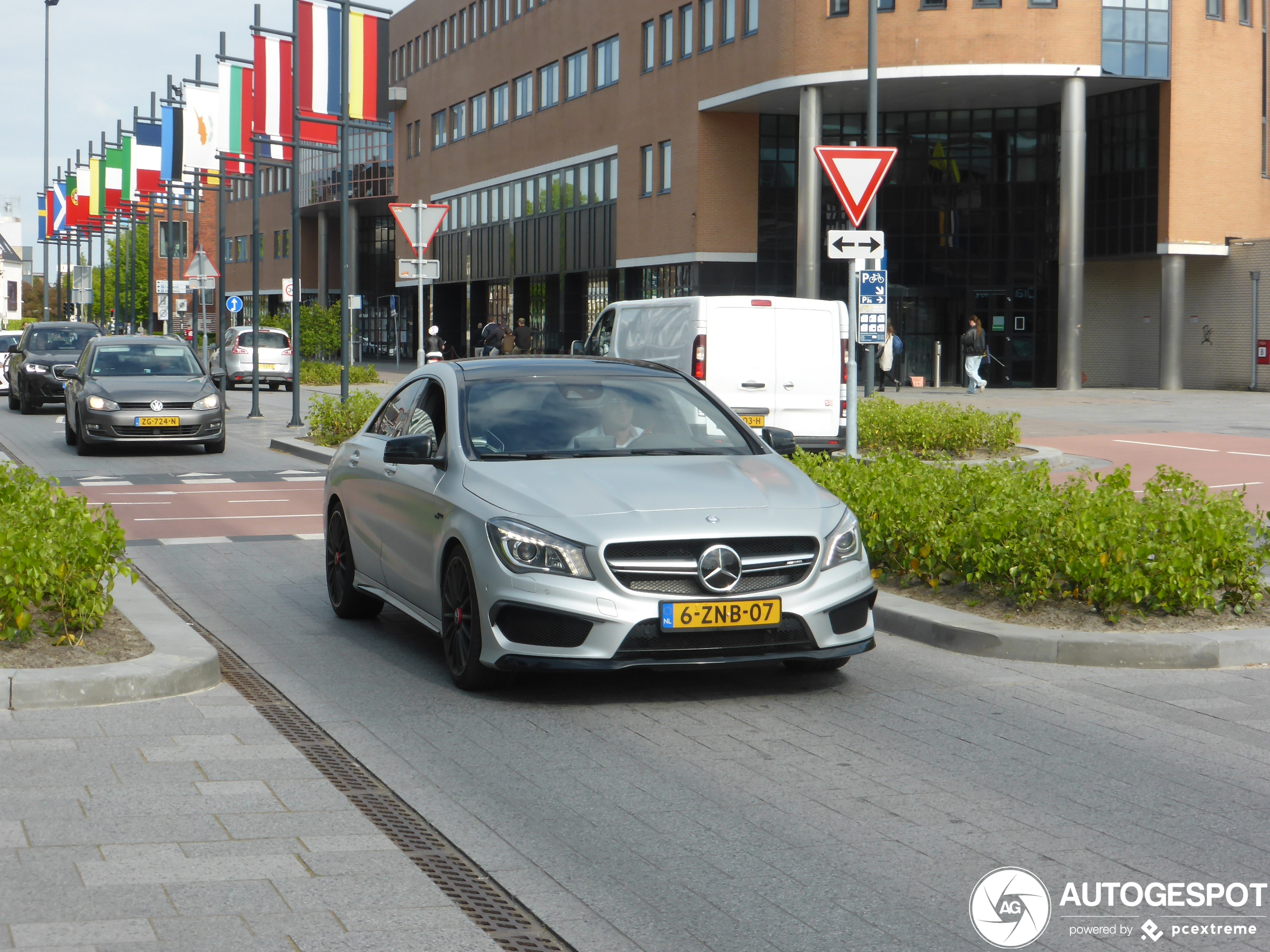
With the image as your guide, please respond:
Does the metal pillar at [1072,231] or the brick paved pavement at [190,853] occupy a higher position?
the metal pillar at [1072,231]

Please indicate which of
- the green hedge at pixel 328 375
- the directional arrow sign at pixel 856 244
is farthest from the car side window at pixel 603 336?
the green hedge at pixel 328 375

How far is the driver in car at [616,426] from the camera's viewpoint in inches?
310

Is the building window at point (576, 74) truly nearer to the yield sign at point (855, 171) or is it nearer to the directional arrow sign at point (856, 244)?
the yield sign at point (855, 171)

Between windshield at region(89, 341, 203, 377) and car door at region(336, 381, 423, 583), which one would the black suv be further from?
car door at region(336, 381, 423, 583)

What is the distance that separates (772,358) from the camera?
A: 18172 mm

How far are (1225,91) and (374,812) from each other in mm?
42270

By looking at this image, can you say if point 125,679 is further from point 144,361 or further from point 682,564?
point 144,361

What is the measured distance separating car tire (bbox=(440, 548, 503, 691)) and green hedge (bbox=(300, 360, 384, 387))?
122 feet

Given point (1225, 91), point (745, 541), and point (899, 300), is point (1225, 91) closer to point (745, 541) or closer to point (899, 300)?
point (899, 300)

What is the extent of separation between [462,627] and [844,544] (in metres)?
1.73

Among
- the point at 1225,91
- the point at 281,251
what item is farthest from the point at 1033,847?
the point at 281,251

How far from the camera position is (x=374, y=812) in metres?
5.31

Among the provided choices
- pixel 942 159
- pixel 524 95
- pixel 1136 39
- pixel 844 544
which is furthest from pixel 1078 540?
pixel 524 95

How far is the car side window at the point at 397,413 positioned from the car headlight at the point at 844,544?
8.83ft
